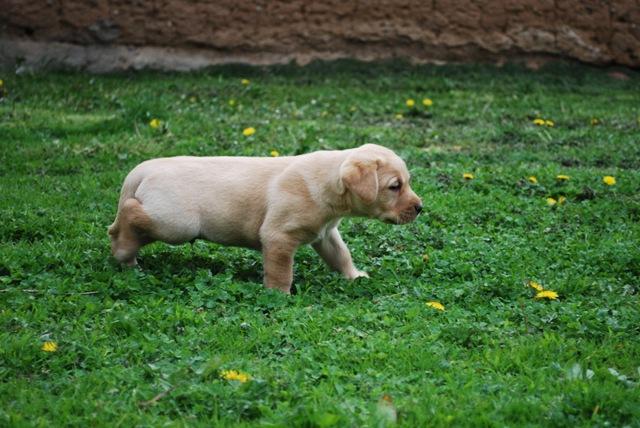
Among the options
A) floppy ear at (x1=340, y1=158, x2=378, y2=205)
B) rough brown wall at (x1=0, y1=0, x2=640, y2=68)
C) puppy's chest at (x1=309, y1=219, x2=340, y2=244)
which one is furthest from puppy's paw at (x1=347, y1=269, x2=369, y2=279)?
rough brown wall at (x1=0, y1=0, x2=640, y2=68)

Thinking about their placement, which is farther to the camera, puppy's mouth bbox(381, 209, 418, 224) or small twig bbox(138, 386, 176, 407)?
puppy's mouth bbox(381, 209, 418, 224)

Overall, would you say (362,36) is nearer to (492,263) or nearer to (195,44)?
(195,44)

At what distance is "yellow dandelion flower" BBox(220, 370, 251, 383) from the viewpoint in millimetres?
3852

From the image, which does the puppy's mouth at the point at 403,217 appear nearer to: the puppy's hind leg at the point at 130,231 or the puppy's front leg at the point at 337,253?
the puppy's front leg at the point at 337,253

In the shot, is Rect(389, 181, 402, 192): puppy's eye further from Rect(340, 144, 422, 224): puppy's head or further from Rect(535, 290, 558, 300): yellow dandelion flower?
Rect(535, 290, 558, 300): yellow dandelion flower

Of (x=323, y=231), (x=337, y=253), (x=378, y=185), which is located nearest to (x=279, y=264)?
(x=323, y=231)

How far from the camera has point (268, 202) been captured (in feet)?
17.7

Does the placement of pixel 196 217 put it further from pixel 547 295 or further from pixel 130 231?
pixel 547 295

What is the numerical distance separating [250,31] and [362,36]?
1752 millimetres

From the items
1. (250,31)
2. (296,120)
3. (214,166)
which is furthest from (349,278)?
(250,31)

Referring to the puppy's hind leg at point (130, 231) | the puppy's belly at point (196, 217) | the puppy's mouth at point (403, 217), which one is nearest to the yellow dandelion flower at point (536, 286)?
the puppy's mouth at point (403, 217)

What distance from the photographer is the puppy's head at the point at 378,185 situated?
5.19m

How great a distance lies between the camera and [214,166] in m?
5.61

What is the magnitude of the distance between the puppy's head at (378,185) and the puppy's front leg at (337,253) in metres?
0.29
